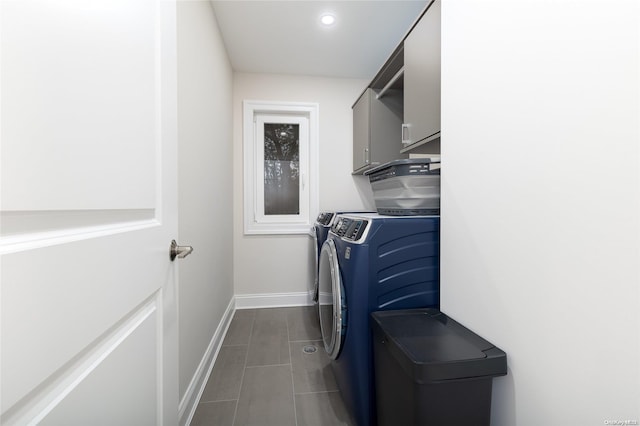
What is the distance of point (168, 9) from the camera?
778mm

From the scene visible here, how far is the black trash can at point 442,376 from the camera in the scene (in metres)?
0.73

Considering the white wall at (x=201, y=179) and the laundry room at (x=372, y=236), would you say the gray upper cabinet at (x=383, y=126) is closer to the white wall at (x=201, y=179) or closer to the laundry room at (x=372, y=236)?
the laundry room at (x=372, y=236)

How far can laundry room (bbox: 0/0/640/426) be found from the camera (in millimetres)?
387

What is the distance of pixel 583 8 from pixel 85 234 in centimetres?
114

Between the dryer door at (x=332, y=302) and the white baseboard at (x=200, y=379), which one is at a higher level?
A: the dryer door at (x=332, y=302)

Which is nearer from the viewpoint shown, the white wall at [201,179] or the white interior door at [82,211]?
the white interior door at [82,211]

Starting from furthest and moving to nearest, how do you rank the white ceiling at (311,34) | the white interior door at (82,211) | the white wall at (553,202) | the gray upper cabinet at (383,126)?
1. the gray upper cabinet at (383,126)
2. the white ceiling at (311,34)
3. the white wall at (553,202)
4. the white interior door at (82,211)

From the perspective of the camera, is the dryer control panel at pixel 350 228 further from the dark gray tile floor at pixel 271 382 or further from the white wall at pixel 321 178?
the white wall at pixel 321 178

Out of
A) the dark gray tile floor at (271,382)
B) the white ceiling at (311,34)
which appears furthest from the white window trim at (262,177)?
the dark gray tile floor at (271,382)

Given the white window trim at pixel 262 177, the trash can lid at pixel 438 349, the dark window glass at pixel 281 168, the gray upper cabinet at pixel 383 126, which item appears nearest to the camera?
the trash can lid at pixel 438 349

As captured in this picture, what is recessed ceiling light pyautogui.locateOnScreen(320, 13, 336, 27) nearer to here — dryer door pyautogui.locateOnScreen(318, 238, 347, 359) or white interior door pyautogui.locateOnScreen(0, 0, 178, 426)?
white interior door pyautogui.locateOnScreen(0, 0, 178, 426)

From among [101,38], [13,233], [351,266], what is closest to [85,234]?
[13,233]

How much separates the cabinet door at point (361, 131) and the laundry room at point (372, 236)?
786mm

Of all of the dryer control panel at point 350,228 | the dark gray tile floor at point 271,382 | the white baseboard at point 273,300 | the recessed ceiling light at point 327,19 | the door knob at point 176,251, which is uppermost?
the recessed ceiling light at point 327,19
